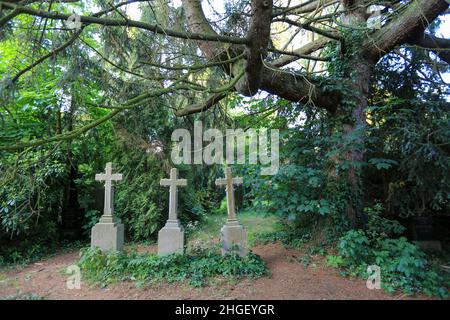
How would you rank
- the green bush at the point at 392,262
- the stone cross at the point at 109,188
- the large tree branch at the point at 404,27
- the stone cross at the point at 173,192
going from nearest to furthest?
the green bush at the point at 392,262, the large tree branch at the point at 404,27, the stone cross at the point at 173,192, the stone cross at the point at 109,188

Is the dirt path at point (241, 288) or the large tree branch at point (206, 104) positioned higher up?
the large tree branch at point (206, 104)

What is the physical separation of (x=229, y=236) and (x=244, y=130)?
261 cm

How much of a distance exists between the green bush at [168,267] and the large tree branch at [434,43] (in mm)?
4875

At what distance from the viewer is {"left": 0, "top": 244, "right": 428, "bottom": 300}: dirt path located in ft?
11.6

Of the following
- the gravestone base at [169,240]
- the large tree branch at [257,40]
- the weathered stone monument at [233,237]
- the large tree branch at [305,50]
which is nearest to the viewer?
the large tree branch at [257,40]

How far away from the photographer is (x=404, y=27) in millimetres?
4801

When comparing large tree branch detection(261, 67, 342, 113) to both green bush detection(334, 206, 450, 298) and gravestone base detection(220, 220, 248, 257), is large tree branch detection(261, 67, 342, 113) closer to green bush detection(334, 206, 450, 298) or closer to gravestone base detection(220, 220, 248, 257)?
green bush detection(334, 206, 450, 298)

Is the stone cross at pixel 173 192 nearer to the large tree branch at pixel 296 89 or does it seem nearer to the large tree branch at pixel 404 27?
the large tree branch at pixel 296 89

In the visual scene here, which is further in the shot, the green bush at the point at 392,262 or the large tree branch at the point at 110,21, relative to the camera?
the green bush at the point at 392,262

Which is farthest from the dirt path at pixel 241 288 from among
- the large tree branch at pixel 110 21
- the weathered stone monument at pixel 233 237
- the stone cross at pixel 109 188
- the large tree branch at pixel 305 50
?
the large tree branch at pixel 305 50

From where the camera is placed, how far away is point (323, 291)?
11.8 ft

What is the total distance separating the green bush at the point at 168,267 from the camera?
416 centimetres

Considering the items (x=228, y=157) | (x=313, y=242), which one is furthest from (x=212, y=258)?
(x=228, y=157)
